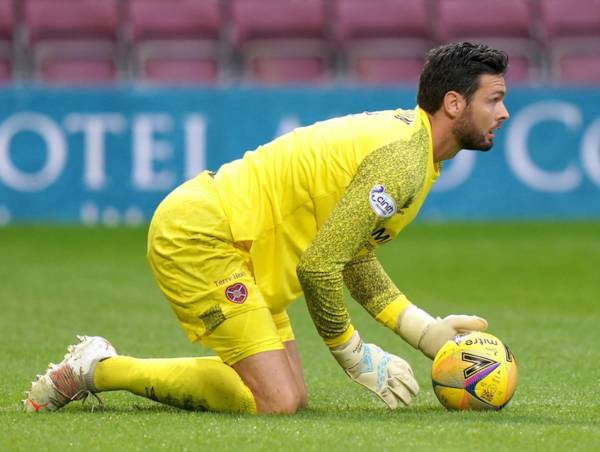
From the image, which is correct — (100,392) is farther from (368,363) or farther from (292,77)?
(292,77)

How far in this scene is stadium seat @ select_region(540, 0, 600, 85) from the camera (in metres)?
16.6

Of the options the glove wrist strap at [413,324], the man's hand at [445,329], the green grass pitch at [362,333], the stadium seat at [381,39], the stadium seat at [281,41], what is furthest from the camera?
the stadium seat at [381,39]

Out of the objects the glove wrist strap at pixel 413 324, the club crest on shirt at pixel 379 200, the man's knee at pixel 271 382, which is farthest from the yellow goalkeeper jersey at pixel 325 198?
the glove wrist strap at pixel 413 324

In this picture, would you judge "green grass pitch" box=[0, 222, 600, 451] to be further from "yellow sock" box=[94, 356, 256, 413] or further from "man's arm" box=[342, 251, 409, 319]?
"man's arm" box=[342, 251, 409, 319]

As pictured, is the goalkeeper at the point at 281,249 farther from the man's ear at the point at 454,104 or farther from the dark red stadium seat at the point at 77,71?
the dark red stadium seat at the point at 77,71

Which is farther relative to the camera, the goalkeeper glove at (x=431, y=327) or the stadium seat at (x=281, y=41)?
the stadium seat at (x=281, y=41)

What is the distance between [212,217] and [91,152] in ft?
30.2

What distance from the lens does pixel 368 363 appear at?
19.3 ft

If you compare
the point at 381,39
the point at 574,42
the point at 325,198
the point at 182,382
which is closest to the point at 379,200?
the point at 325,198

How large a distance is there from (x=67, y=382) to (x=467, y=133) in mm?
2060

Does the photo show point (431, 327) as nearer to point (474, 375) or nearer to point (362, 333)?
point (474, 375)

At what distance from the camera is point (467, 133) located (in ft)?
18.4

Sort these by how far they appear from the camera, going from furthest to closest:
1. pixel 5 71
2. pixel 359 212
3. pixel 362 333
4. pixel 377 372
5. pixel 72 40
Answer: pixel 72 40 → pixel 5 71 → pixel 362 333 → pixel 377 372 → pixel 359 212

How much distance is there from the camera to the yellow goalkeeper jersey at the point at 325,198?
209 inches
